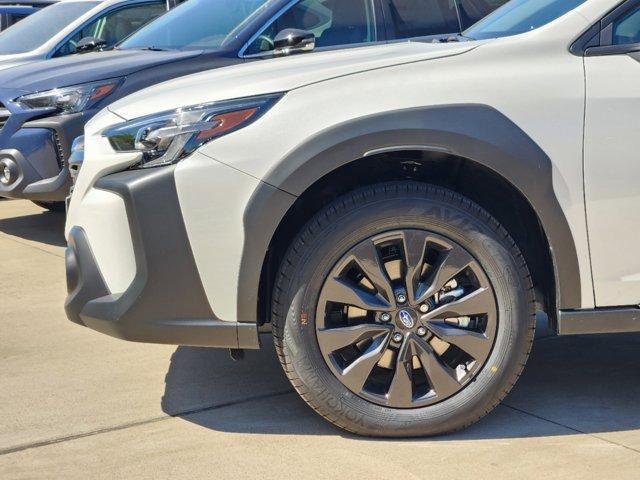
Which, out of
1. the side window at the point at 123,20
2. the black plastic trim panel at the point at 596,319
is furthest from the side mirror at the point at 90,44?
the black plastic trim panel at the point at 596,319

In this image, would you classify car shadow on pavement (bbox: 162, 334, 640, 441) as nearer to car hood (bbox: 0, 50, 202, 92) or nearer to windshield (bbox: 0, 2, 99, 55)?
car hood (bbox: 0, 50, 202, 92)

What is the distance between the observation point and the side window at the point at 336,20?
7.06 m

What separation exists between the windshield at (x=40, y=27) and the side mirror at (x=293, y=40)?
3.87 metres

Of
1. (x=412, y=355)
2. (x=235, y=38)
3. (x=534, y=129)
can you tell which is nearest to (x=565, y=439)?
(x=412, y=355)

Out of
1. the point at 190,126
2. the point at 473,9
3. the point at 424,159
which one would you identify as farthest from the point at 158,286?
the point at 473,9

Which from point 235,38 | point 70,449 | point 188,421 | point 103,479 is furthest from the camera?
point 235,38

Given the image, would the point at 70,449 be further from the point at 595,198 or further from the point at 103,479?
the point at 595,198

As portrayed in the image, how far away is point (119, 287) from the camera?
3.60 meters

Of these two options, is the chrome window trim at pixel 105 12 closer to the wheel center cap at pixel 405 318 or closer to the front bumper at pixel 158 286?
the front bumper at pixel 158 286

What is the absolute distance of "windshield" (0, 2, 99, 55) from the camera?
983 cm

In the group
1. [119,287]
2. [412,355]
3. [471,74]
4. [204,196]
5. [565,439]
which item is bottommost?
[565,439]

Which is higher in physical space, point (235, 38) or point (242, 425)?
point (235, 38)

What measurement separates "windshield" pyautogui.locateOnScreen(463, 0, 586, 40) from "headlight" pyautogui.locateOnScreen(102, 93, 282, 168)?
1067mm

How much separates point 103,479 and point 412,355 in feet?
3.56
